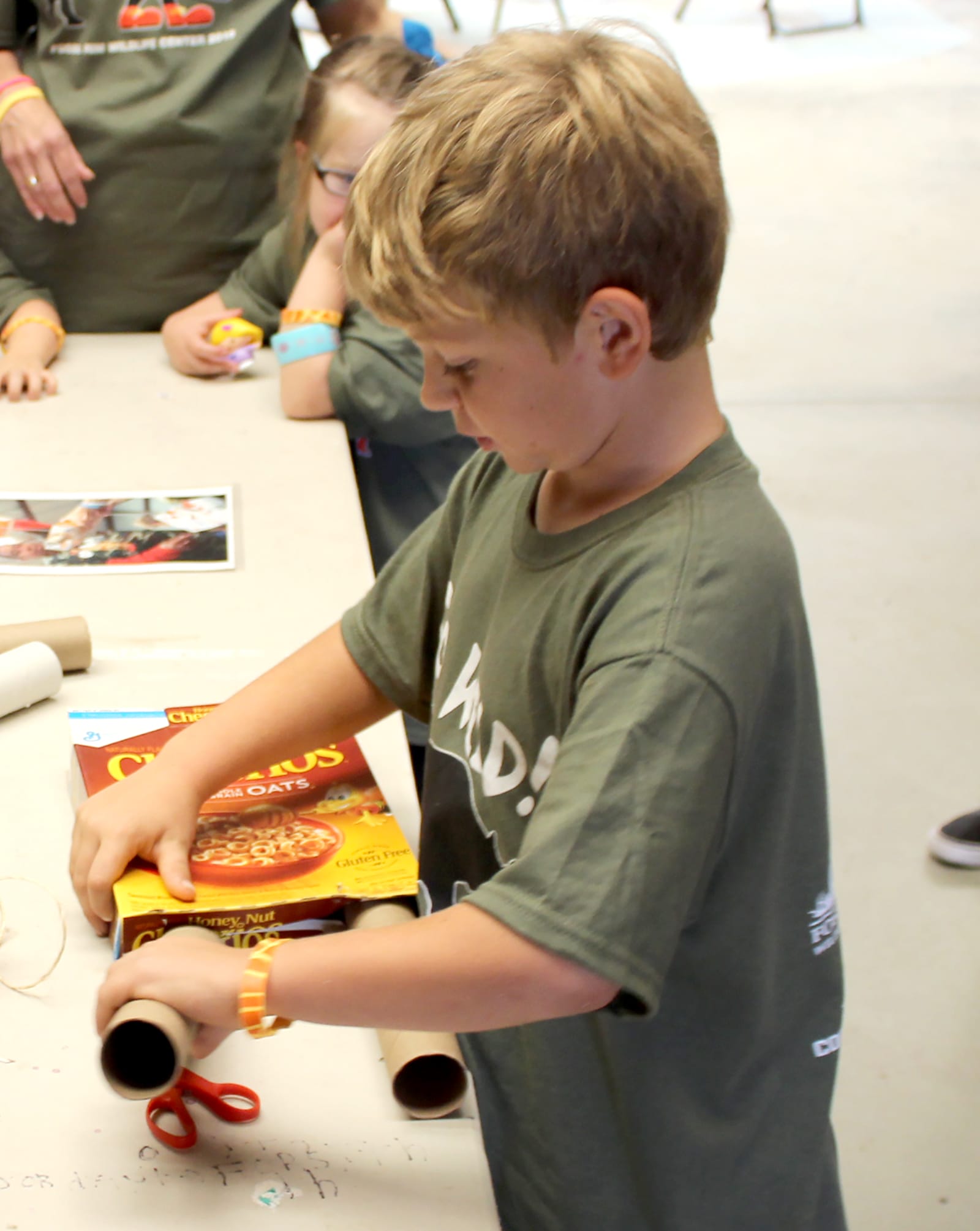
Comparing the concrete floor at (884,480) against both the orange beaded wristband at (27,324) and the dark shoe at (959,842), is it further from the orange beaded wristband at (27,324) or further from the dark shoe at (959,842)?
the orange beaded wristband at (27,324)

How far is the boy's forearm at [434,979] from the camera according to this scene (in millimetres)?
616

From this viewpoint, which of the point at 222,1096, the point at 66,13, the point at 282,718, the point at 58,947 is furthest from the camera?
the point at 66,13

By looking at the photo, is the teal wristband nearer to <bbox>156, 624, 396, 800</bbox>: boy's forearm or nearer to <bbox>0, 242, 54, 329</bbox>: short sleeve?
<bbox>0, 242, 54, 329</bbox>: short sleeve

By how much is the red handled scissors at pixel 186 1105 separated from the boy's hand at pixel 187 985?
0.9 inches

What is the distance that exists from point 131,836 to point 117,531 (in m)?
0.64

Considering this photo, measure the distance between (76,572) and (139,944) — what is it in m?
0.62

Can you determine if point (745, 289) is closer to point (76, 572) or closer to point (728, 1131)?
point (76, 572)

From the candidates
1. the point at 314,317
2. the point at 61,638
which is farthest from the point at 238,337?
the point at 61,638

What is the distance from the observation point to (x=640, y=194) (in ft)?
2.12

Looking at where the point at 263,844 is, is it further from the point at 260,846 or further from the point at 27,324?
the point at 27,324

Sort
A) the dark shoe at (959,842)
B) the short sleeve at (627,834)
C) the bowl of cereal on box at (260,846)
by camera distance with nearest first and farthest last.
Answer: the short sleeve at (627,834)
the bowl of cereal on box at (260,846)
the dark shoe at (959,842)

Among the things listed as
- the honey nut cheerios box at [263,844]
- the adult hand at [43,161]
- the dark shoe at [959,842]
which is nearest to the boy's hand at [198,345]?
the adult hand at [43,161]

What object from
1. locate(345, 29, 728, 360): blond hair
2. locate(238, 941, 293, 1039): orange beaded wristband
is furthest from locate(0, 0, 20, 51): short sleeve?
locate(238, 941, 293, 1039): orange beaded wristband

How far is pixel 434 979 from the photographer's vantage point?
635 millimetres
